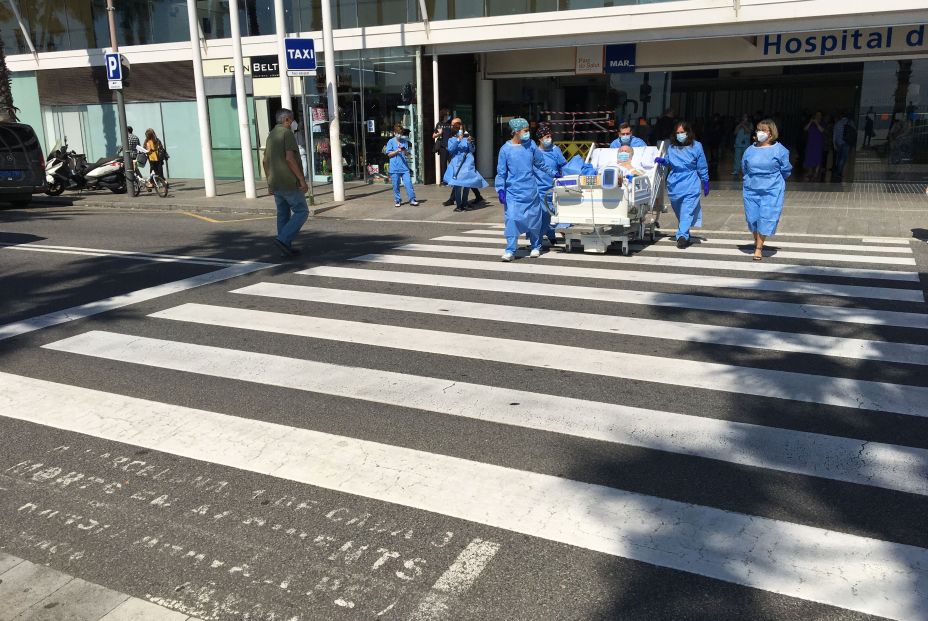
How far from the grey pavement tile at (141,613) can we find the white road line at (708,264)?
25.2 ft

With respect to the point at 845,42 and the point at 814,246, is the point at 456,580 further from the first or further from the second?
the point at 845,42

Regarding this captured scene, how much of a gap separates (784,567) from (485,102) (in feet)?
66.4

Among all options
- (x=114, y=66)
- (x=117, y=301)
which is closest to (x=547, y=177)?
(x=117, y=301)

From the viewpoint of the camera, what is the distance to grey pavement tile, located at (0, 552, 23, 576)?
11.3ft

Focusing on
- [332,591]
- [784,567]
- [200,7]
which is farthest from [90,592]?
[200,7]

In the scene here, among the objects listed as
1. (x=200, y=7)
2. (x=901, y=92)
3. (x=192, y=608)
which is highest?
(x=200, y=7)

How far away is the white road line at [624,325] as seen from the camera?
630 centimetres

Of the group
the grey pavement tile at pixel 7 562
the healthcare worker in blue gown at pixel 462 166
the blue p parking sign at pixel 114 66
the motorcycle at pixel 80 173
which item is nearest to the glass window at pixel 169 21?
the motorcycle at pixel 80 173

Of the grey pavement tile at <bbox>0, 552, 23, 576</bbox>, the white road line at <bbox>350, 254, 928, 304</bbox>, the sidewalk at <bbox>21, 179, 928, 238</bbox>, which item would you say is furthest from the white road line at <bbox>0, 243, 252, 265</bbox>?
the grey pavement tile at <bbox>0, 552, 23, 576</bbox>

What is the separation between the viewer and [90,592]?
3.27 m

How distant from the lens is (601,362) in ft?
19.9

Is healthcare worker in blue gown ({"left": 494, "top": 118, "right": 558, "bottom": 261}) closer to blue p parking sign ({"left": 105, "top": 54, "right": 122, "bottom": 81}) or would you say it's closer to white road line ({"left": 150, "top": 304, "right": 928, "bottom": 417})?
white road line ({"left": 150, "top": 304, "right": 928, "bottom": 417})

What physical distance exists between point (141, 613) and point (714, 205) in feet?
48.4

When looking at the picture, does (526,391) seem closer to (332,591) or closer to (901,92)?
(332,591)
